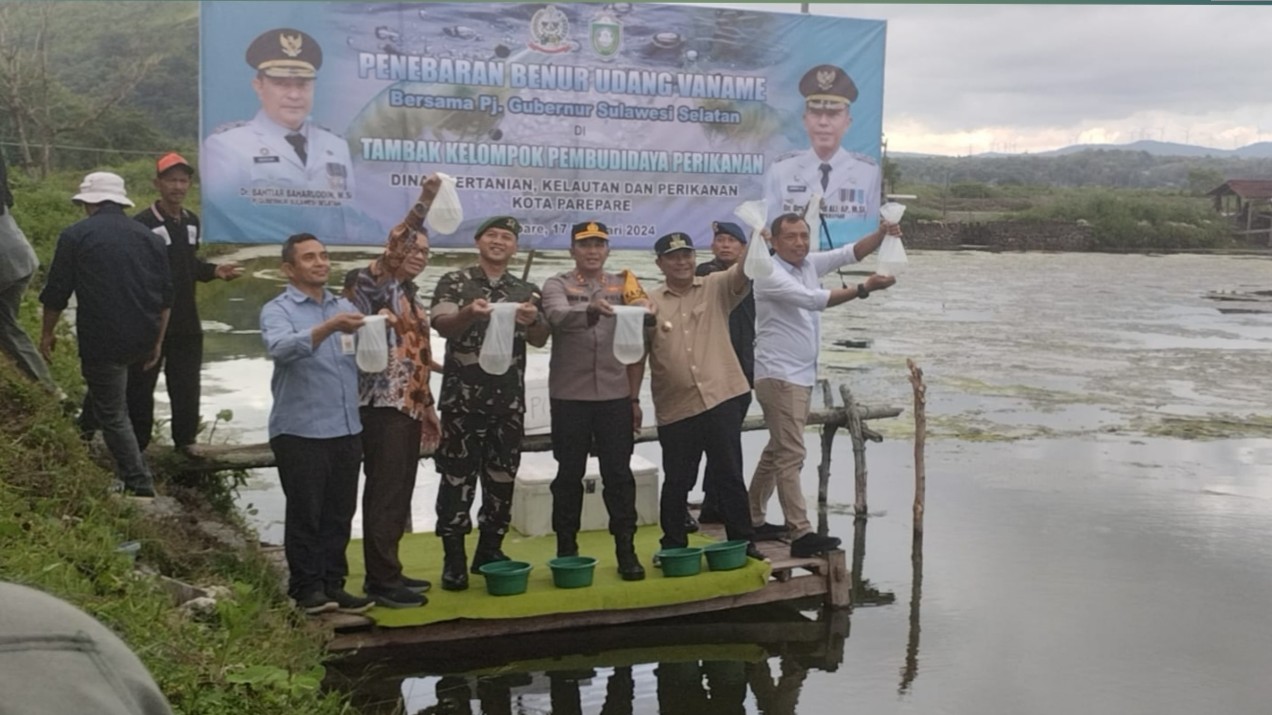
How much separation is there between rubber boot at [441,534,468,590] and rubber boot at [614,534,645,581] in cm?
73

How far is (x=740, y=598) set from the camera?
5.86 m

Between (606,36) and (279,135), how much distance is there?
169 centimetres

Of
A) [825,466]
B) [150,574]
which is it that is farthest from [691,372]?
[825,466]

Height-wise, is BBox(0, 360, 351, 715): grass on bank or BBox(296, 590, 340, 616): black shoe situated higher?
BBox(0, 360, 351, 715): grass on bank

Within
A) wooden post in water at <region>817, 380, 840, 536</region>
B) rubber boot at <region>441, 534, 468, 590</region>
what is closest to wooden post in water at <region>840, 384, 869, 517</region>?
wooden post in water at <region>817, 380, 840, 536</region>

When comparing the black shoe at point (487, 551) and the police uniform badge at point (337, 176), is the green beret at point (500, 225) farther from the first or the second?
the black shoe at point (487, 551)

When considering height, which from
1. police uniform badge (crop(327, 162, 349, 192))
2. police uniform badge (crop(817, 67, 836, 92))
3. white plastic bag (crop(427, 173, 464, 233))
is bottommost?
white plastic bag (crop(427, 173, 464, 233))

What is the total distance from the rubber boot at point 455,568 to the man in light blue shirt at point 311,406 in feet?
1.83

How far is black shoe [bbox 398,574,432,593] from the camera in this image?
5.18 meters

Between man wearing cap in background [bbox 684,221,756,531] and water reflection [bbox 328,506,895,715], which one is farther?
man wearing cap in background [bbox 684,221,756,531]

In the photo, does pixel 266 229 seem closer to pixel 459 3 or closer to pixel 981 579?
pixel 459 3

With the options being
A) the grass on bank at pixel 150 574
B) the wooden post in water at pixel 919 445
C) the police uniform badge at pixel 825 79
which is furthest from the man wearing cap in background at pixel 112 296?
the wooden post in water at pixel 919 445

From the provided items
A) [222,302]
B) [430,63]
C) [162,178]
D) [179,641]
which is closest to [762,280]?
[430,63]

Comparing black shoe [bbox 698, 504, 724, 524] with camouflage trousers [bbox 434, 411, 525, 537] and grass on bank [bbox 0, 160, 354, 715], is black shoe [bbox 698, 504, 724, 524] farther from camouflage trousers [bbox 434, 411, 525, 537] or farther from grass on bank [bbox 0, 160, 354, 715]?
grass on bank [bbox 0, 160, 354, 715]
